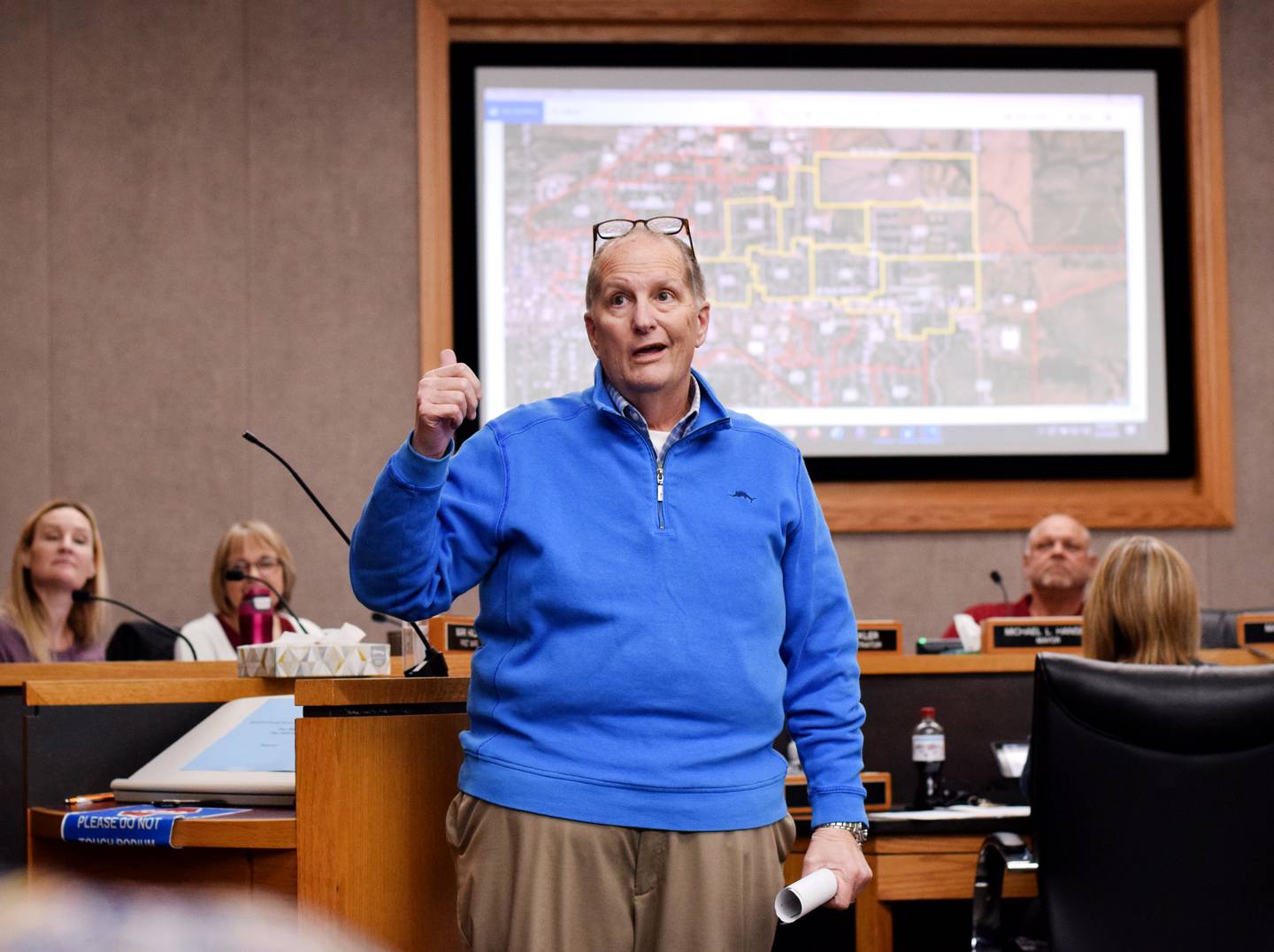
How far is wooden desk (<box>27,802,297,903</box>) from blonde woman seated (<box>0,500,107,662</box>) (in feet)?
7.03

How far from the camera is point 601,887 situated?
1.59 metres

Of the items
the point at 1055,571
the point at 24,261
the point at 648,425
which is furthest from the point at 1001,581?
the point at 24,261

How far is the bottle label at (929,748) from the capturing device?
9.29ft

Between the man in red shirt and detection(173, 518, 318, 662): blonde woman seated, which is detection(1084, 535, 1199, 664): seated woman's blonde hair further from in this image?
detection(173, 518, 318, 662): blonde woman seated

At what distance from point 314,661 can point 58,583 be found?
2342mm

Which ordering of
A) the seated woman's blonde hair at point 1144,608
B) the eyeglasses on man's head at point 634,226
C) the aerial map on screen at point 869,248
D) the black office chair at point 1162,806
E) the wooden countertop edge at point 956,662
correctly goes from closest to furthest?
the eyeglasses on man's head at point 634,226 → the black office chair at point 1162,806 → the seated woman's blonde hair at point 1144,608 → the wooden countertop edge at point 956,662 → the aerial map on screen at point 869,248

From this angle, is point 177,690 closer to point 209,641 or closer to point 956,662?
point 956,662

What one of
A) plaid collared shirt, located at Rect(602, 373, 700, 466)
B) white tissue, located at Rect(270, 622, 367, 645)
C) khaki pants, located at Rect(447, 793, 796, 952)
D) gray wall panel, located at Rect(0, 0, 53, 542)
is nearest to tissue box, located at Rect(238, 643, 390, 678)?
white tissue, located at Rect(270, 622, 367, 645)

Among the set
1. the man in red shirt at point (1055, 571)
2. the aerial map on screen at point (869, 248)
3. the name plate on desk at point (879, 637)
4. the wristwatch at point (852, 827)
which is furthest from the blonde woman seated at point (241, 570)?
the wristwatch at point (852, 827)

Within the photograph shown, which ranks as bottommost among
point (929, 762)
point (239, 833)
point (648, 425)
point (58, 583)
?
point (929, 762)

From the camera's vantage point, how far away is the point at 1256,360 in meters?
5.25

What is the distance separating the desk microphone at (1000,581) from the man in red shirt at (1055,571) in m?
0.09

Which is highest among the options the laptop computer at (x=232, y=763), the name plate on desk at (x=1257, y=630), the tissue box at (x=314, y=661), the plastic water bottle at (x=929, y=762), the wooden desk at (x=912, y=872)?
the tissue box at (x=314, y=661)

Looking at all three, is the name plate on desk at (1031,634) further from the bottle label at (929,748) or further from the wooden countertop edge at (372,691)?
the wooden countertop edge at (372,691)
